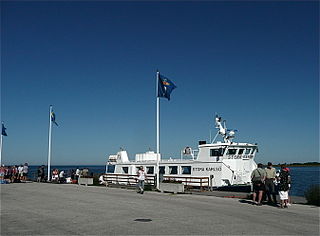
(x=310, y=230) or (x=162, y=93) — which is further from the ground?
(x=162, y=93)

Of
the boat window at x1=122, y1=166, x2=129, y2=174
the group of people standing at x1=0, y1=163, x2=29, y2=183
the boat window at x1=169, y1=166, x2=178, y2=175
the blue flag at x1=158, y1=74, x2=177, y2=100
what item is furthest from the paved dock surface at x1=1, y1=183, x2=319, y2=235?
the boat window at x1=122, y1=166, x2=129, y2=174

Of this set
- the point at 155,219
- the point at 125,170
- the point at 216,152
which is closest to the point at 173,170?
the point at 216,152

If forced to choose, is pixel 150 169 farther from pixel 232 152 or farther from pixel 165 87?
pixel 165 87

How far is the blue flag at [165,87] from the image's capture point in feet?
80.9

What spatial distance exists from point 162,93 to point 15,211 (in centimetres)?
1379

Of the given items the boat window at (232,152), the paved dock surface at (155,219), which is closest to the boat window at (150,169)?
the boat window at (232,152)

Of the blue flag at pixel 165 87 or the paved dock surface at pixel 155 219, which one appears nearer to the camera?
the paved dock surface at pixel 155 219

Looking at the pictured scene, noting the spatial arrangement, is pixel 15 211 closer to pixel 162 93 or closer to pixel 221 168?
pixel 162 93

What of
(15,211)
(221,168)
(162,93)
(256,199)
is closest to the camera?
(15,211)

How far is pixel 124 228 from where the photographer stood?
9.76 metres

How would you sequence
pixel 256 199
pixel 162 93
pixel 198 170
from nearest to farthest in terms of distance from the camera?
pixel 256 199, pixel 162 93, pixel 198 170

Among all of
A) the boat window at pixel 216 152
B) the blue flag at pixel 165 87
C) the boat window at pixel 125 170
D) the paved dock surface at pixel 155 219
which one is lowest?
the paved dock surface at pixel 155 219

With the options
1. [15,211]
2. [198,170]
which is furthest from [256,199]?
[198,170]

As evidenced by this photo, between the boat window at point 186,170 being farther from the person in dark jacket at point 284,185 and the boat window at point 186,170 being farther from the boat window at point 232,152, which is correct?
the person in dark jacket at point 284,185
